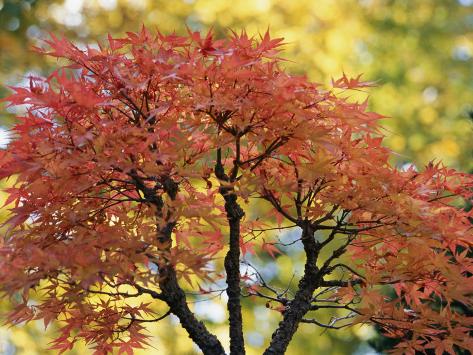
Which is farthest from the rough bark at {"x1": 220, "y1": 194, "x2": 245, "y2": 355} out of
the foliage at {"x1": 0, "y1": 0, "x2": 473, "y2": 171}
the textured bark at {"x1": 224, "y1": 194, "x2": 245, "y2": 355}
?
the foliage at {"x1": 0, "y1": 0, "x2": 473, "y2": 171}

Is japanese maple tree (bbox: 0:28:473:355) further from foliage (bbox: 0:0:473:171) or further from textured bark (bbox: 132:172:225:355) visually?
foliage (bbox: 0:0:473:171)

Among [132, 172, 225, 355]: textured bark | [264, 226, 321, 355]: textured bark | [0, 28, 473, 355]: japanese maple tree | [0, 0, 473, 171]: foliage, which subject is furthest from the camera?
[0, 0, 473, 171]: foliage

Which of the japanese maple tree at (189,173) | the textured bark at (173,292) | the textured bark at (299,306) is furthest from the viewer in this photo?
the textured bark at (299,306)

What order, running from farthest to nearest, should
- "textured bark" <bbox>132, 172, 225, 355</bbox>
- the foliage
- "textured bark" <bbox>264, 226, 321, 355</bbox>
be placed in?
the foliage → "textured bark" <bbox>264, 226, 321, 355</bbox> → "textured bark" <bbox>132, 172, 225, 355</bbox>

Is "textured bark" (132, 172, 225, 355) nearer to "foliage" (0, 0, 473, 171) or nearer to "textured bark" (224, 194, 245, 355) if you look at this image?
"textured bark" (224, 194, 245, 355)

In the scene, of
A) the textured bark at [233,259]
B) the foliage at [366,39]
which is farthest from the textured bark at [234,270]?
the foliage at [366,39]

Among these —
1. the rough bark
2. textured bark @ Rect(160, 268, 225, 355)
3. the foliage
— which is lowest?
textured bark @ Rect(160, 268, 225, 355)

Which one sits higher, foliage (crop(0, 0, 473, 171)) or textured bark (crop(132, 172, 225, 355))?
foliage (crop(0, 0, 473, 171))

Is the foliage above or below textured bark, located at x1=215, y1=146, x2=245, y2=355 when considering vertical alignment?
above

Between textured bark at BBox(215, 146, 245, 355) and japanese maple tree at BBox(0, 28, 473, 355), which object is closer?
japanese maple tree at BBox(0, 28, 473, 355)

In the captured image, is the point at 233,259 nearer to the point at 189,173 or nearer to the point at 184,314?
the point at 184,314

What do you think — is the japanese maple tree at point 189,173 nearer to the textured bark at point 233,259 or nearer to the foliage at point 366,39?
the textured bark at point 233,259

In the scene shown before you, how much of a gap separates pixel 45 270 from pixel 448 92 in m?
4.87

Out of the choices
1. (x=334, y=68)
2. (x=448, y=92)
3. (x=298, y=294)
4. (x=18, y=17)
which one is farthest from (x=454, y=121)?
(x=298, y=294)
